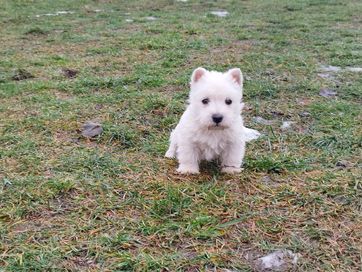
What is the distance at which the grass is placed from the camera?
3.14 metres

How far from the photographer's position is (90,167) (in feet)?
14.0

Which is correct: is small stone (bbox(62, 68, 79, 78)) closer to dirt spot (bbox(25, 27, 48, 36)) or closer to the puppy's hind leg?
the puppy's hind leg

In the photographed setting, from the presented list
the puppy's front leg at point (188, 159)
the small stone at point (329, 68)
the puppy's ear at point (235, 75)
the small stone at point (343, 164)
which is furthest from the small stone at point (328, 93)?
the puppy's front leg at point (188, 159)

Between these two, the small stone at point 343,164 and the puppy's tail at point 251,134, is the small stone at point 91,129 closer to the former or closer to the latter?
the puppy's tail at point 251,134

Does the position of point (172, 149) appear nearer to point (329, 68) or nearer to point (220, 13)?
point (329, 68)

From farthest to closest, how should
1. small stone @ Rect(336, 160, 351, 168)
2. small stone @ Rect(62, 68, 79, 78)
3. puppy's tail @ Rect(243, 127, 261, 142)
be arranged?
small stone @ Rect(62, 68, 79, 78) → puppy's tail @ Rect(243, 127, 261, 142) → small stone @ Rect(336, 160, 351, 168)

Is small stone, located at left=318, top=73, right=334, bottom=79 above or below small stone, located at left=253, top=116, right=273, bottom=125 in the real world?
below

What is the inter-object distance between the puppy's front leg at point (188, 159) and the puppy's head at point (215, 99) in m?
0.27

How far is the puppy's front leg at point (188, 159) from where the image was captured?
13.6 ft

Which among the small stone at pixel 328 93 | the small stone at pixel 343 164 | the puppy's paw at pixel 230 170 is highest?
the puppy's paw at pixel 230 170

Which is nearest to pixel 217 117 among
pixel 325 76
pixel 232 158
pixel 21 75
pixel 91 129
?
pixel 232 158

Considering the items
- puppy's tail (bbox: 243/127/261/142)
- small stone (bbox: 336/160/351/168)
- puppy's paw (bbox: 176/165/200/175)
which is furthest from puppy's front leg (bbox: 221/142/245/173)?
small stone (bbox: 336/160/351/168)

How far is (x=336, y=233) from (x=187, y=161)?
55.0 inches

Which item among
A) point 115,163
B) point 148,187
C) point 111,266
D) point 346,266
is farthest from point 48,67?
point 346,266
